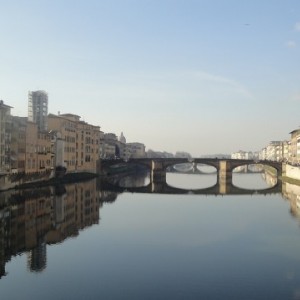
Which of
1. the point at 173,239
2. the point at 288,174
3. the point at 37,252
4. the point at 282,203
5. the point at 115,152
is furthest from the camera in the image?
the point at 115,152

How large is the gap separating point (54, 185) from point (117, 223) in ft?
105

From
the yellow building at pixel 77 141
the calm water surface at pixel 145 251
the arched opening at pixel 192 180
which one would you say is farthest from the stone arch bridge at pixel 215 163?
the calm water surface at pixel 145 251

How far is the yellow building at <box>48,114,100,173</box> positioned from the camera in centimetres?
8319

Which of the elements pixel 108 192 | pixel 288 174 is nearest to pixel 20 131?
pixel 108 192

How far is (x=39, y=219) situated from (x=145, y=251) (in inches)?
570

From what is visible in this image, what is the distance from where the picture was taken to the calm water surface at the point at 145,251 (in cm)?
2005

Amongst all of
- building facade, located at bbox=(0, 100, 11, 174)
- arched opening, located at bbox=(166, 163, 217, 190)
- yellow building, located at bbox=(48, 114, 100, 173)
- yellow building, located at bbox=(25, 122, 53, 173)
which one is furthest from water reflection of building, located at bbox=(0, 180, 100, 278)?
arched opening, located at bbox=(166, 163, 217, 190)

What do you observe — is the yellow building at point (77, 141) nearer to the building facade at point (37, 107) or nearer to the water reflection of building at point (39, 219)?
the building facade at point (37, 107)

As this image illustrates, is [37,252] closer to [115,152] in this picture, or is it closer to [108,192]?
[108,192]

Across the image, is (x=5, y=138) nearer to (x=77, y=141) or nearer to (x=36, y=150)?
(x=36, y=150)

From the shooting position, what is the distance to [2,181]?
55406 millimetres

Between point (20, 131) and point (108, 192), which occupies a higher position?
point (20, 131)

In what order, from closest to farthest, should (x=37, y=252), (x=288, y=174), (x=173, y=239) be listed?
(x=37, y=252) → (x=173, y=239) → (x=288, y=174)

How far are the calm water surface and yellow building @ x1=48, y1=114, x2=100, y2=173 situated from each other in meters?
34.8
